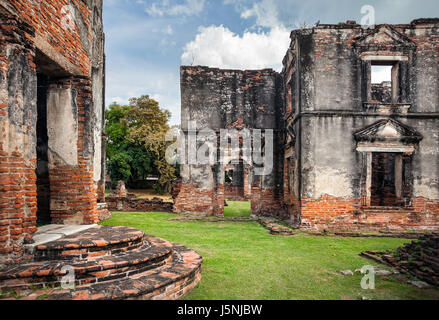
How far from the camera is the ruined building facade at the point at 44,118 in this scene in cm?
381

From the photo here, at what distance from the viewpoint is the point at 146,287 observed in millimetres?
3523

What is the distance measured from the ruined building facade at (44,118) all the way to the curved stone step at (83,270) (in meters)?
0.43

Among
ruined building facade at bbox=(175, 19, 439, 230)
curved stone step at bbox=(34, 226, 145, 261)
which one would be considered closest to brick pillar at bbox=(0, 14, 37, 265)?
curved stone step at bbox=(34, 226, 145, 261)

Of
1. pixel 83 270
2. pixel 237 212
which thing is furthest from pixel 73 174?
pixel 237 212

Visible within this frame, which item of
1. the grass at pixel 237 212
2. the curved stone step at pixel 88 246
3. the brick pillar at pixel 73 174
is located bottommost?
the grass at pixel 237 212

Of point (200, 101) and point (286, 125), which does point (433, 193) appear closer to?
point (286, 125)

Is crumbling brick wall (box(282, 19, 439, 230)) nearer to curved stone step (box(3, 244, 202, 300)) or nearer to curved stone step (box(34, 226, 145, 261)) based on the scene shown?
curved stone step (box(3, 244, 202, 300))

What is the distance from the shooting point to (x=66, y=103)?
5645 mm

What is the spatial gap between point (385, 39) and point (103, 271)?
35.2 feet

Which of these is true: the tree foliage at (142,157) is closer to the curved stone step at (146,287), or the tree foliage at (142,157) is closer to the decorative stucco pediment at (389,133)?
the decorative stucco pediment at (389,133)

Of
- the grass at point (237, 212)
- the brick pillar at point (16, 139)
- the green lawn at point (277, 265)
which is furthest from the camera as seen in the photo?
the grass at point (237, 212)

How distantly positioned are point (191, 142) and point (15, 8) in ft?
29.5

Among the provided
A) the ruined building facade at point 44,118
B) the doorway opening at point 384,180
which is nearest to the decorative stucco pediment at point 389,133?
the doorway opening at point 384,180

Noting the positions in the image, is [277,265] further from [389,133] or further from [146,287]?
[389,133]
